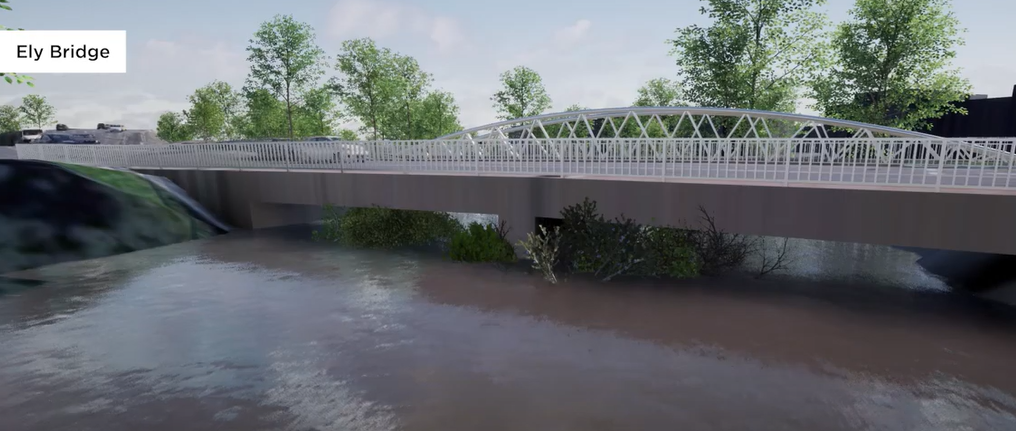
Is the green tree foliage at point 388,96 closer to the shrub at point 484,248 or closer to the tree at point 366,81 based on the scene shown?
the tree at point 366,81

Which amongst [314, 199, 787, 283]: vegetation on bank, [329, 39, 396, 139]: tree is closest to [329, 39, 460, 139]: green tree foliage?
[329, 39, 396, 139]: tree

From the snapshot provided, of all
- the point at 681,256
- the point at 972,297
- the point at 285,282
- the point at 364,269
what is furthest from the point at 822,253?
the point at 285,282

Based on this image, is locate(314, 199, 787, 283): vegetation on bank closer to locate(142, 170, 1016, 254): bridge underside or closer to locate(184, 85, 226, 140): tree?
locate(142, 170, 1016, 254): bridge underside

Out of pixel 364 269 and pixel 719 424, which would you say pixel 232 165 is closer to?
pixel 364 269

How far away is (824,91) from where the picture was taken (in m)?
21.8

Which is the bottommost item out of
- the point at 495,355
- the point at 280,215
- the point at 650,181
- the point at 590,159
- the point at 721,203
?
the point at 495,355

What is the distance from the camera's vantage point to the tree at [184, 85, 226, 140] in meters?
52.4

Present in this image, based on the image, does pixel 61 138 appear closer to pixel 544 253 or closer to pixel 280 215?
pixel 280 215

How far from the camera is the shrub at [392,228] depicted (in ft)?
50.4

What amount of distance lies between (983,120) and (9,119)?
111060 mm

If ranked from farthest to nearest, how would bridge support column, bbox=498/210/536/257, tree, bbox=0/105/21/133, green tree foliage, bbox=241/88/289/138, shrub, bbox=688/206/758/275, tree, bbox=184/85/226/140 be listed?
tree, bbox=0/105/21/133
tree, bbox=184/85/226/140
green tree foliage, bbox=241/88/289/138
bridge support column, bbox=498/210/536/257
shrub, bbox=688/206/758/275

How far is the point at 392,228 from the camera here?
50.5 feet

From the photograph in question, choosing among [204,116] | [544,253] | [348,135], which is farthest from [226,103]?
[544,253]

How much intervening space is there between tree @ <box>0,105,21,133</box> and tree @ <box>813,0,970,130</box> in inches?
4075
